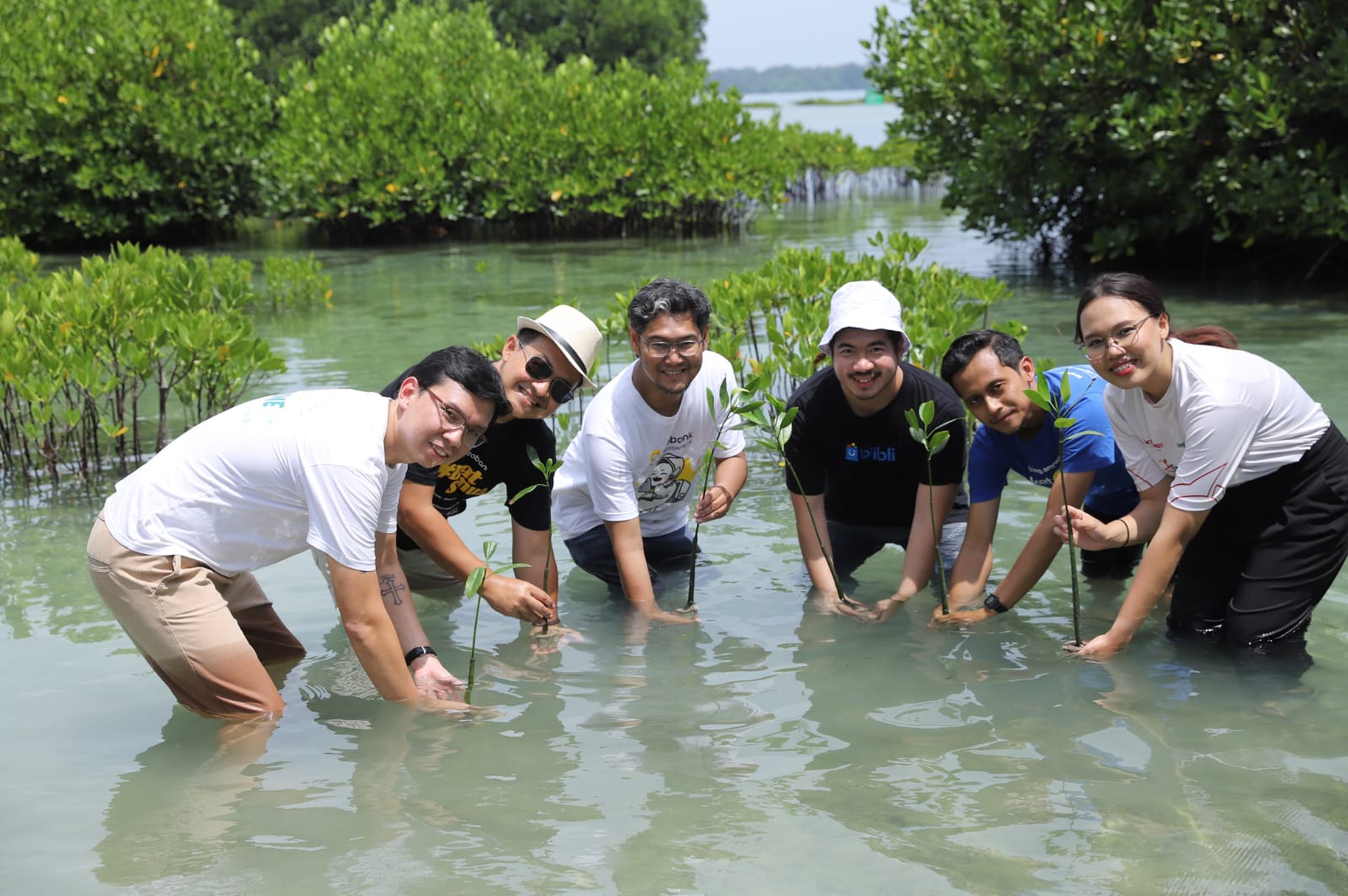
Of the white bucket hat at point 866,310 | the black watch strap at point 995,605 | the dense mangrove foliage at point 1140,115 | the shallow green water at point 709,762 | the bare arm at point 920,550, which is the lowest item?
the shallow green water at point 709,762

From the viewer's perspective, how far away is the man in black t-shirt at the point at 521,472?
4.79 meters

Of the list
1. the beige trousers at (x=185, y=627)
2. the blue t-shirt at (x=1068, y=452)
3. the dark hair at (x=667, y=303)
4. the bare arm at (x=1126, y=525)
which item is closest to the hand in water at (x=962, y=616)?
the blue t-shirt at (x=1068, y=452)

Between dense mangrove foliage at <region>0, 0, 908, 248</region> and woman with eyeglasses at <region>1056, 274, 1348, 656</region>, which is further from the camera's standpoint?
dense mangrove foliage at <region>0, 0, 908, 248</region>

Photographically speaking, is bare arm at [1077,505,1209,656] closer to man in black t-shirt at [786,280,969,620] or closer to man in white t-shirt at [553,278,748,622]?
man in black t-shirt at [786,280,969,620]

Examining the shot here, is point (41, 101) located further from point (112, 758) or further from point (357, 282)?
point (112, 758)

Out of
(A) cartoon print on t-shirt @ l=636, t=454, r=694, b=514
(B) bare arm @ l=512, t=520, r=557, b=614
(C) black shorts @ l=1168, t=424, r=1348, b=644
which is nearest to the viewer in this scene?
(C) black shorts @ l=1168, t=424, r=1348, b=644

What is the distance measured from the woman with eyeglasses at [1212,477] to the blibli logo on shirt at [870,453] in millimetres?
912

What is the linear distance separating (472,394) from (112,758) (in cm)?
172

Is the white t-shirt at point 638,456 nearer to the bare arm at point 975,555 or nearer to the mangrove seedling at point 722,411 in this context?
the mangrove seedling at point 722,411

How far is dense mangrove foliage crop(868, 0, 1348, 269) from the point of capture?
1147 cm

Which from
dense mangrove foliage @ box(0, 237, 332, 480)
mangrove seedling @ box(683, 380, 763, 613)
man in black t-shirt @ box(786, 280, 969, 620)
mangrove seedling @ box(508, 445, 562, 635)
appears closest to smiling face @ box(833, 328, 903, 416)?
man in black t-shirt @ box(786, 280, 969, 620)

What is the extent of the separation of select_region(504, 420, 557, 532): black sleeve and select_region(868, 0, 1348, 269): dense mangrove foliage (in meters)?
8.79

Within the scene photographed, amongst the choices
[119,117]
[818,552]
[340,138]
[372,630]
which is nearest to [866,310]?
[818,552]

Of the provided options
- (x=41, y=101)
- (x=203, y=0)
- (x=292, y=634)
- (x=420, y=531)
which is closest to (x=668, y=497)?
(x=420, y=531)
